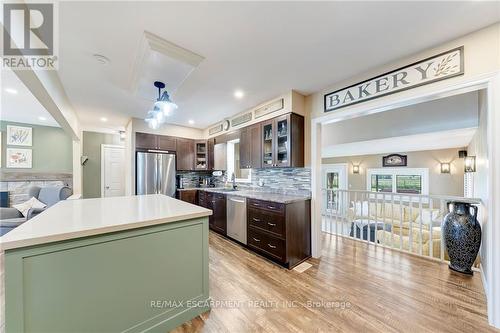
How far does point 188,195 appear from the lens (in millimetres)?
4691

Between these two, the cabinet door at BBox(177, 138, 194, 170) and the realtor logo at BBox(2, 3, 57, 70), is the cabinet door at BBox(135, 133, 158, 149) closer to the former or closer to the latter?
the cabinet door at BBox(177, 138, 194, 170)

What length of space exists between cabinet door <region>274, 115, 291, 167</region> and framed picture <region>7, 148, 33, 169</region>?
615 centimetres

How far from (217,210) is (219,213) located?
100mm

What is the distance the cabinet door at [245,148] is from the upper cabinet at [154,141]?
78.7 inches

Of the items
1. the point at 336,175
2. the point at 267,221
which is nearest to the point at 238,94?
the point at 267,221

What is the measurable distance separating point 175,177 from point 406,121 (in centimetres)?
522

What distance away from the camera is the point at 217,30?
168 centimetres

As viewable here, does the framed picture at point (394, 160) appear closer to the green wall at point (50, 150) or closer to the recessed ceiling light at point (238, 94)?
the recessed ceiling light at point (238, 94)

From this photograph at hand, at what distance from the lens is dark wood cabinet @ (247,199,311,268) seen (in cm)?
264

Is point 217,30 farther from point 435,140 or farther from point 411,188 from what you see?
point 411,188

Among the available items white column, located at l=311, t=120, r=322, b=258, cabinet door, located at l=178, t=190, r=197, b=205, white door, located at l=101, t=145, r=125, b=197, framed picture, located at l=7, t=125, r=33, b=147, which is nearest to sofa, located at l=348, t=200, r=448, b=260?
white column, located at l=311, t=120, r=322, b=258

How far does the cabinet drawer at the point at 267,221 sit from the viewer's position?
8.80 ft

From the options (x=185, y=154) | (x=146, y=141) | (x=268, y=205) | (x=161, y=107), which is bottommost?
(x=268, y=205)

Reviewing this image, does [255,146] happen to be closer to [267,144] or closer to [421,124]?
[267,144]
